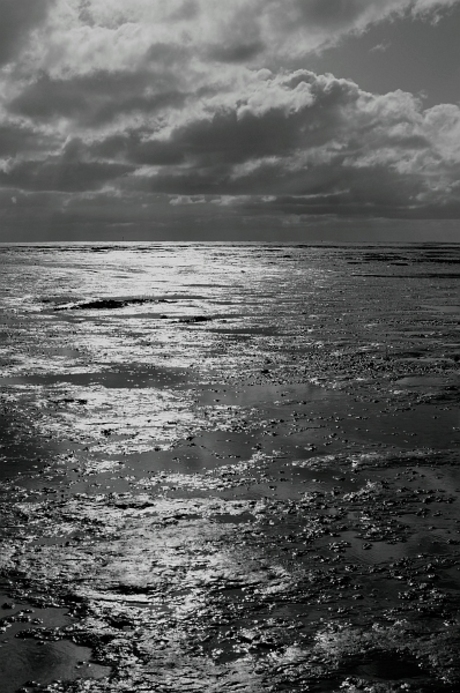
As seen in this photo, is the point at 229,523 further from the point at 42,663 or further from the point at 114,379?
the point at 114,379

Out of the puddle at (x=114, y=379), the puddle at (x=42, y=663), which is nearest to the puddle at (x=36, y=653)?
the puddle at (x=42, y=663)

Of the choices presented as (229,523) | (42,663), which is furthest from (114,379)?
(42,663)

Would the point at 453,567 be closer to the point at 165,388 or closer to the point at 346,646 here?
the point at 346,646

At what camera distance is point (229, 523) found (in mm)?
6805

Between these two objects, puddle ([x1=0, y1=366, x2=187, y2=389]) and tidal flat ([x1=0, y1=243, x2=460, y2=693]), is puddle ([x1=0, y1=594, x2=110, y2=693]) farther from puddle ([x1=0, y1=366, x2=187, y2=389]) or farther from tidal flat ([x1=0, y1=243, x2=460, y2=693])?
puddle ([x1=0, y1=366, x2=187, y2=389])

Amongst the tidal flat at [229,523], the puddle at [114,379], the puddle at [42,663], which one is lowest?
the puddle at [42,663]

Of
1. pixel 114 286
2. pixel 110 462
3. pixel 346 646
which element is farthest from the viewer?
pixel 114 286

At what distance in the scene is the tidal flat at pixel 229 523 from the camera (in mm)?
4598

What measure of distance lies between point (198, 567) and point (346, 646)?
5.09 ft

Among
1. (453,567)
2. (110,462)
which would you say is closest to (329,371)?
(110,462)

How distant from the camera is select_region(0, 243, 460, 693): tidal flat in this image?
4.60 metres

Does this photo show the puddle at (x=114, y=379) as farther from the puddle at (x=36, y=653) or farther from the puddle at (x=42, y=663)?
the puddle at (x=42, y=663)

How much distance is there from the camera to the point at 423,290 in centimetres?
3716

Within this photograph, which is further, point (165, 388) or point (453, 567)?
point (165, 388)
